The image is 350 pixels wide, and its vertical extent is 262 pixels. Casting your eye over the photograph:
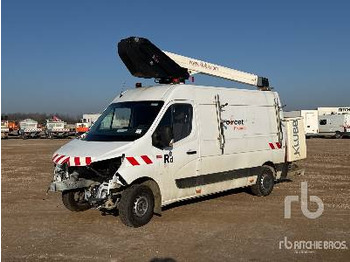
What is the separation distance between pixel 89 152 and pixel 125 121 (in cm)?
120

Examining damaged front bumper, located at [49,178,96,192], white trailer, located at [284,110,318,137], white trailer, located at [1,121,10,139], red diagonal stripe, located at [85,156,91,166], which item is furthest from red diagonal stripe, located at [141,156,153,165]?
white trailer, located at [1,121,10,139]

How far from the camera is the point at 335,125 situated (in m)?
43.2

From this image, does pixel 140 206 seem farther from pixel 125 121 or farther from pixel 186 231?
pixel 125 121

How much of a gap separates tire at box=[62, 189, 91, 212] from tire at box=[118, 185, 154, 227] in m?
1.68

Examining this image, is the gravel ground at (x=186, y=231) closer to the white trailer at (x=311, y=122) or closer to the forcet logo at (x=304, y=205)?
the forcet logo at (x=304, y=205)

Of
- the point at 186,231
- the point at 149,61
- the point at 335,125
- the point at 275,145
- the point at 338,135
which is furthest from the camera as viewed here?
the point at 335,125

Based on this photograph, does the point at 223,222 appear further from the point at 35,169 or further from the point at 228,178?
the point at 35,169

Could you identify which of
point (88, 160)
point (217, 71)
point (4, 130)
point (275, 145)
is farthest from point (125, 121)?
point (4, 130)

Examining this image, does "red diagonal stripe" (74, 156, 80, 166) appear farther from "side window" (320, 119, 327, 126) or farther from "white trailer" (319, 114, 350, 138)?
"side window" (320, 119, 327, 126)

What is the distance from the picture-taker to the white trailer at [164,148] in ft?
26.4

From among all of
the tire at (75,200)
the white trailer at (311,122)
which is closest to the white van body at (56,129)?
the white trailer at (311,122)

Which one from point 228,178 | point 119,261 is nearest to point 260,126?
point 228,178

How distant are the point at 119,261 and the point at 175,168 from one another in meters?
2.82

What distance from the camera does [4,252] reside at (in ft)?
22.3
